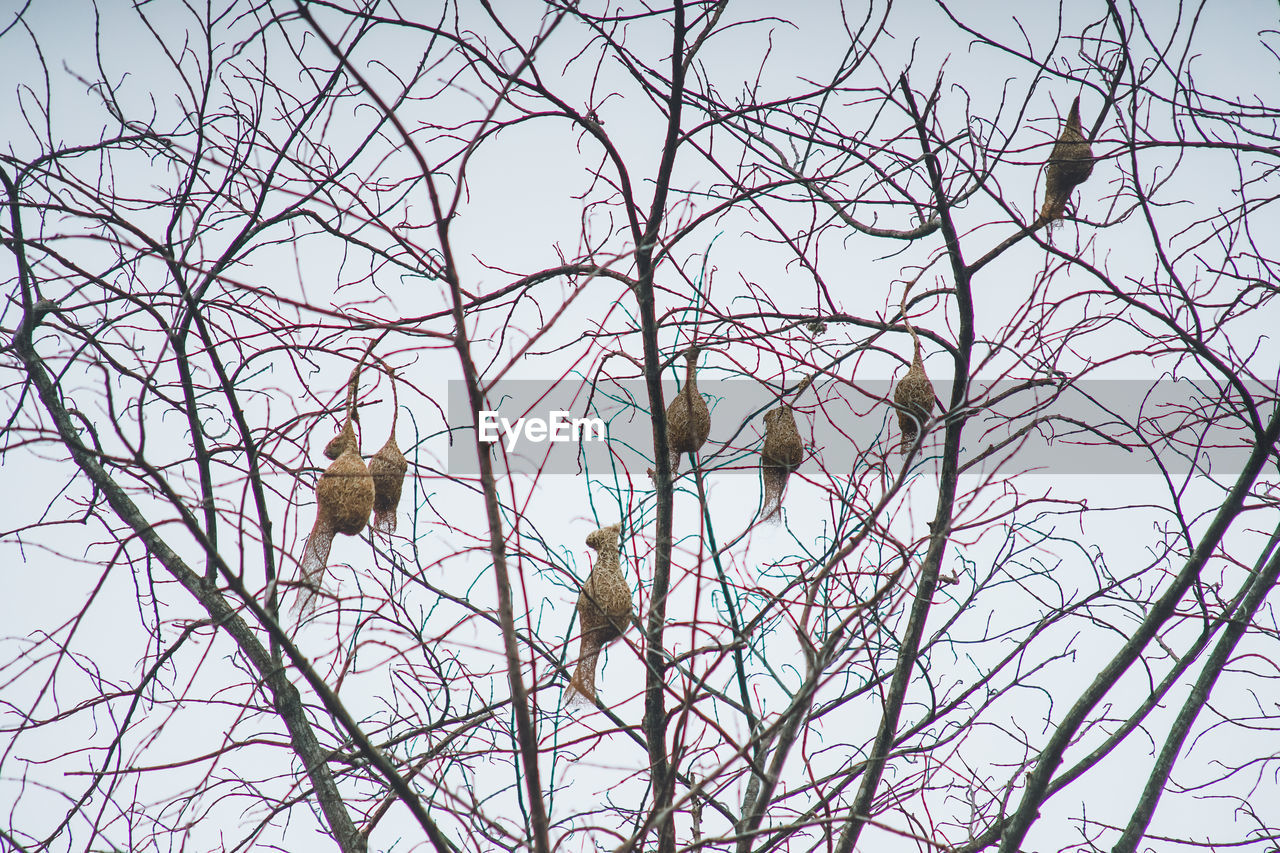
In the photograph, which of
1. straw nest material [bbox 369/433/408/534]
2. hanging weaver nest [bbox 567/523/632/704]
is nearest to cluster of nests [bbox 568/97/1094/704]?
hanging weaver nest [bbox 567/523/632/704]

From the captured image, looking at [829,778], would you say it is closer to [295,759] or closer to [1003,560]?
[1003,560]

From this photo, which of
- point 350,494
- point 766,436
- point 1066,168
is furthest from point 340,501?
point 1066,168

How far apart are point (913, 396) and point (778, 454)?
1.09 feet

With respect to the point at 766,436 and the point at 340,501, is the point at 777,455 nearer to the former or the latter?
the point at 766,436

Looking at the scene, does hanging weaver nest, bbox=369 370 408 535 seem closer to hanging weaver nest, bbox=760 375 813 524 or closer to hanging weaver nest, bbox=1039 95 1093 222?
hanging weaver nest, bbox=760 375 813 524

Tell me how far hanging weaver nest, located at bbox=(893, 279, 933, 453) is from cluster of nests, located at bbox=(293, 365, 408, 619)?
1.09 meters

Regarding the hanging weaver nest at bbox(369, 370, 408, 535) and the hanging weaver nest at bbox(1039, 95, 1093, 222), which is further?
the hanging weaver nest at bbox(1039, 95, 1093, 222)

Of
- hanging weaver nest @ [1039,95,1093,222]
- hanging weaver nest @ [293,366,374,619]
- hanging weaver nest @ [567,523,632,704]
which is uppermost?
hanging weaver nest @ [1039,95,1093,222]

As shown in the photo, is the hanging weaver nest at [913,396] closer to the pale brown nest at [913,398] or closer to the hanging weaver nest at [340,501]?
the pale brown nest at [913,398]

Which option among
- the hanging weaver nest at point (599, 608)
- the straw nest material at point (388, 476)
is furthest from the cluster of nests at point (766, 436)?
the straw nest material at point (388, 476)

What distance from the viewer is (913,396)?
7.63 feet

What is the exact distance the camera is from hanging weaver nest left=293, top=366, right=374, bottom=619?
1935mm

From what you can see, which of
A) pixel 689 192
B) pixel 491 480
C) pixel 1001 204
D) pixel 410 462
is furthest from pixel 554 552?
pixel 1001 204

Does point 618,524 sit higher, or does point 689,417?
point 689,417
